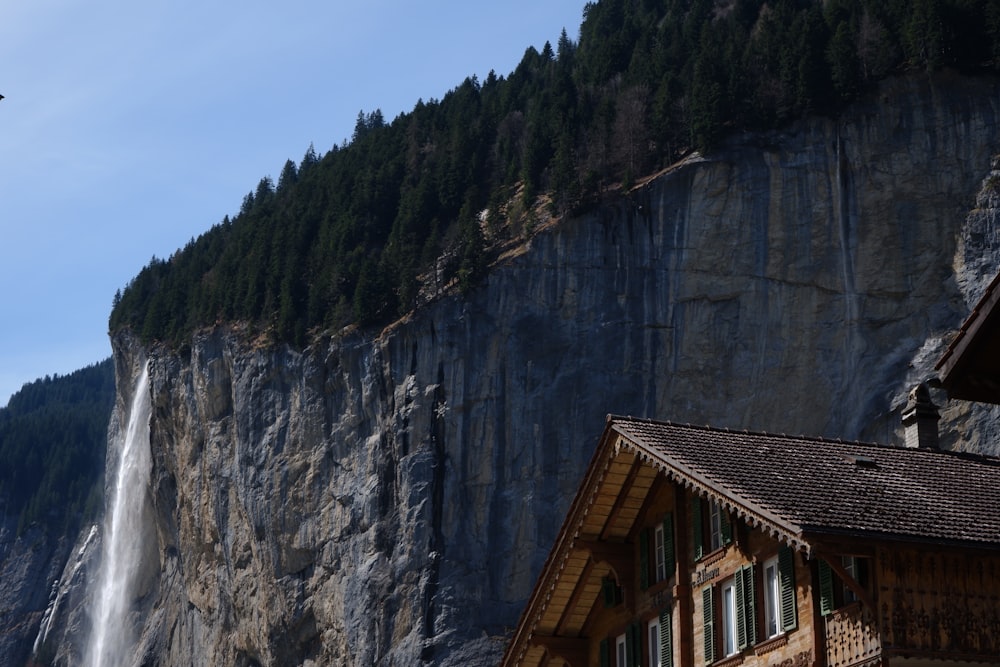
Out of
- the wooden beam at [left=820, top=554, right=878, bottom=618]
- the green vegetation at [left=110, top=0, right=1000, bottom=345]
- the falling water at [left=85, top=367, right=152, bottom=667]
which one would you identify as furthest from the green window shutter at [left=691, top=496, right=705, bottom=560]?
the falling water at [left=85, top=367, right=152, bottom=667]

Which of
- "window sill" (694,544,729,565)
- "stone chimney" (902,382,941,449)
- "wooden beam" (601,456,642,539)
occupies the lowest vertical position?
"window sill" (694,544,729,565)

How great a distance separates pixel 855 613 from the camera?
21.7m

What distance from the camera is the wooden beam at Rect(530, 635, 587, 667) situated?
29.3m

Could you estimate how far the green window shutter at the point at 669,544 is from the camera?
2658 centimetres

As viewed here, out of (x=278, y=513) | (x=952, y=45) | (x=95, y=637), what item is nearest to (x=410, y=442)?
(x=278, y=513)

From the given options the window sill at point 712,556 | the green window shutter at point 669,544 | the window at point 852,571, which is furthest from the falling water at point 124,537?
the window at point 852,571

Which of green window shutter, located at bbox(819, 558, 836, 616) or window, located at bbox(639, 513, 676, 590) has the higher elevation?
window, located at bbox(639, 513, 676, 590)

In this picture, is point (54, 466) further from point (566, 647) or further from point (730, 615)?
point (730, 615)

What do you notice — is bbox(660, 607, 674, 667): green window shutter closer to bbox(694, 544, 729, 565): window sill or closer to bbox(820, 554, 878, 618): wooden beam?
bbox(694, 544, 729, 565): window sill

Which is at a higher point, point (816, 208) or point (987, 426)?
point (816, 208)

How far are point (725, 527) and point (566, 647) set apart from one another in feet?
18.8

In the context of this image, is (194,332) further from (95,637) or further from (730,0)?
(730,0)

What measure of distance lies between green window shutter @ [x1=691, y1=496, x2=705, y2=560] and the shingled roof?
1195 millimetres

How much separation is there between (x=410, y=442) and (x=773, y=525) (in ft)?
175
